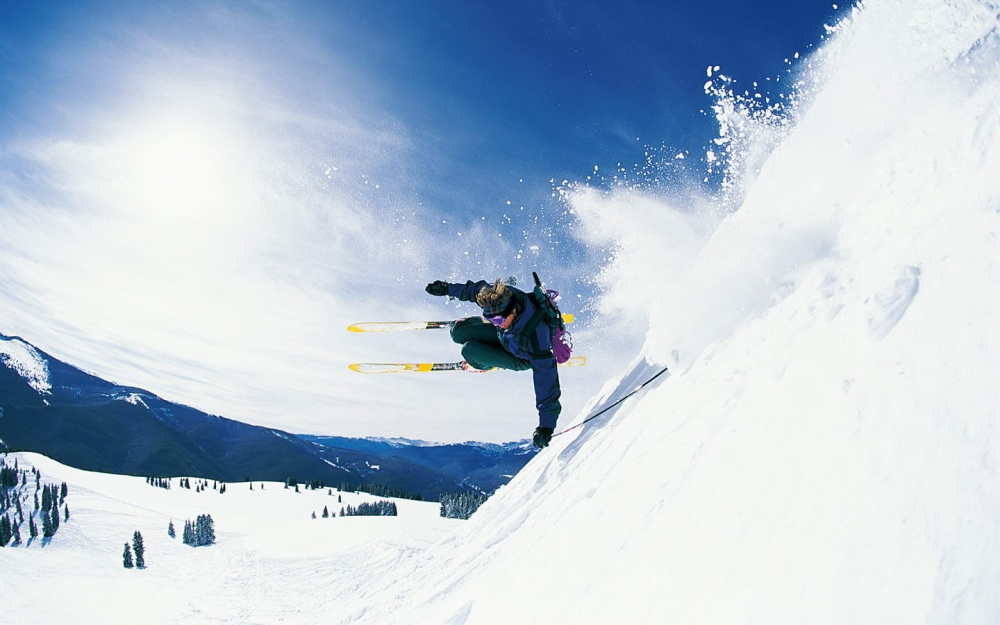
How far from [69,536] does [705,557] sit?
147 meters

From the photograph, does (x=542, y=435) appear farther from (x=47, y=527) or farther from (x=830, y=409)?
(x=47, y=527)

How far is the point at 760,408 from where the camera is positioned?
3.64 meters

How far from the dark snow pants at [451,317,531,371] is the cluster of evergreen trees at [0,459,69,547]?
5132 inches

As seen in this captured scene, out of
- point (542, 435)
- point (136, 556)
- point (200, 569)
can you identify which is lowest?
point (136, 556)

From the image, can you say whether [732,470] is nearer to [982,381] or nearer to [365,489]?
[982,381]

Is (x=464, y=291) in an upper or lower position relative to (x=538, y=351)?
upper

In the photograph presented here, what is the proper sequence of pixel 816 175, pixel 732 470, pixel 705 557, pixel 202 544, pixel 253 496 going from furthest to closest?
pixel 253 496 < pixel 202 544 < pixel 816 175 < pixel 732 470 < pixel 705 557

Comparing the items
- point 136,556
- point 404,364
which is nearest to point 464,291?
point 404,364

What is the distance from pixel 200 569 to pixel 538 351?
35757 mm

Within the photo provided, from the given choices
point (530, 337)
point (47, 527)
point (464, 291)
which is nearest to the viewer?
point (530, 337)

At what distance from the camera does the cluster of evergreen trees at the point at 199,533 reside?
97125 millimetres

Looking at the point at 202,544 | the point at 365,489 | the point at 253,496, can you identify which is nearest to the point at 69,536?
the point at 202,544

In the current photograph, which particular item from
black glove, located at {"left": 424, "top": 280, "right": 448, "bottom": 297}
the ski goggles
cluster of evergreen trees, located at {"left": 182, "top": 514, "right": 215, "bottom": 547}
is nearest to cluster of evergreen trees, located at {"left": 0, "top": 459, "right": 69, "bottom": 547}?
cluster of evergreen trees, located at {"left": 182, "top": 514, "right": 215, "bottom": 547}

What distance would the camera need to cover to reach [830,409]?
9.84 ft
